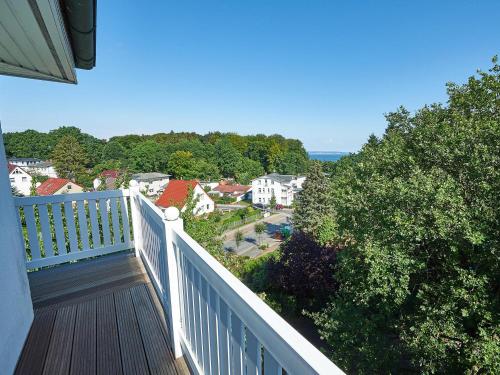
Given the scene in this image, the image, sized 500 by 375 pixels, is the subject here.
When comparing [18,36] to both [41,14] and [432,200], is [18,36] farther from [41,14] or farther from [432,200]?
[432,200]

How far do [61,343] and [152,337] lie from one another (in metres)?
0.64

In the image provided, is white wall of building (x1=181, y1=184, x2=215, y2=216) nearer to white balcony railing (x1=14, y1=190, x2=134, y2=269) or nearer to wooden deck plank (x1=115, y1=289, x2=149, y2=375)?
white balcony railing (x1=14, y1=190, x2=134, y2=269)

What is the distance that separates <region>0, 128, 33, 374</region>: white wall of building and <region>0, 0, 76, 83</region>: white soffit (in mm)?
669

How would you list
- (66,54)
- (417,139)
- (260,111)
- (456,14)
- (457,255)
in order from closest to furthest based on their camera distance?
(66,54) → (457,255) → (417,139) → (456,14) → (260,111)

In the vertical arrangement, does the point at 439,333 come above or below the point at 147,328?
below

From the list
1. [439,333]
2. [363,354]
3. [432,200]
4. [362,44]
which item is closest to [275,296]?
[363,354]

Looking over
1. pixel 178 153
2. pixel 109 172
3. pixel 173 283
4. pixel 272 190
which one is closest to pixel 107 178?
pixel 109 172

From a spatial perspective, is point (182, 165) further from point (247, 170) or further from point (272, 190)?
point (272, 190)

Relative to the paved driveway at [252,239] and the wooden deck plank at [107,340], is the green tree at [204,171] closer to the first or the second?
the paved driveway at [252,239]

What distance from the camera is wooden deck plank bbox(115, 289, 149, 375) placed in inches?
64.4

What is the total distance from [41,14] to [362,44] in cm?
1763

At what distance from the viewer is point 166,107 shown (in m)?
25.3

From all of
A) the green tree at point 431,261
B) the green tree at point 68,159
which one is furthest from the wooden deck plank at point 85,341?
the green tree at point 68,159

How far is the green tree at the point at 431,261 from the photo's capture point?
483 centimetres
